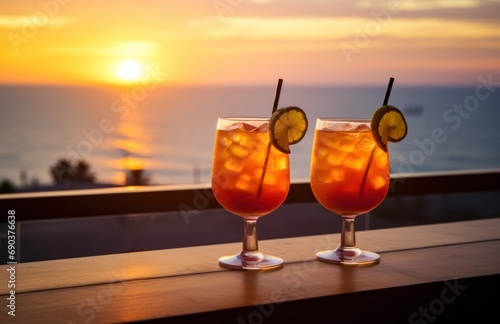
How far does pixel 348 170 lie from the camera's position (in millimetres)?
1518

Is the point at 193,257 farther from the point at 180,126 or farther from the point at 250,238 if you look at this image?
the point at 180,126

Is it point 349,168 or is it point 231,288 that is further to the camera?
A: point 349,168

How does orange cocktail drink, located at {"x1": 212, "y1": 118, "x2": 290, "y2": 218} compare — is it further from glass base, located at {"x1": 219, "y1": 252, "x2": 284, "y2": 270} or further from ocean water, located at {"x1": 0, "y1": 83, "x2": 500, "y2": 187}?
ocean water, located at {"x1": 0, "y1": 83, "x2": 500, "y2": 187}

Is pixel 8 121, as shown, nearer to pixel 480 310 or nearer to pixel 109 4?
pixel 109 4

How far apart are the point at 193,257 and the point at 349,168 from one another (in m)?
0.36

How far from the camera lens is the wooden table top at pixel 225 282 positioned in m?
1.13

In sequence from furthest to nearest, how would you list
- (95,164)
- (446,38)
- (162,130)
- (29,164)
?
(162,130) < (29,164) < (95,164) < (446,38)

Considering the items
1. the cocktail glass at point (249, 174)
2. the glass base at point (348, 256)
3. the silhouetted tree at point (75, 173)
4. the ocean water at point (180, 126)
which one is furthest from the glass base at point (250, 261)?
the silhouetted tree at point (75, 173)

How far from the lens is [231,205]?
148 centimetres

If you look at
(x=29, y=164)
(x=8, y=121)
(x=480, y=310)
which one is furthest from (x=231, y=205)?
(x=8, y=121)

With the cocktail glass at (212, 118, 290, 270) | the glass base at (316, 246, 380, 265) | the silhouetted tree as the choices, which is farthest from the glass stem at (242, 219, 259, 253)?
the silhouetted tree

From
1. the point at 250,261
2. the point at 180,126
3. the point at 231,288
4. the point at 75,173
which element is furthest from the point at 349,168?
the point at 180,126

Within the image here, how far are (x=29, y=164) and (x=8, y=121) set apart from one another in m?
10.6

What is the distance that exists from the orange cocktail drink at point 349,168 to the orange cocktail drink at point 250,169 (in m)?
0.10
